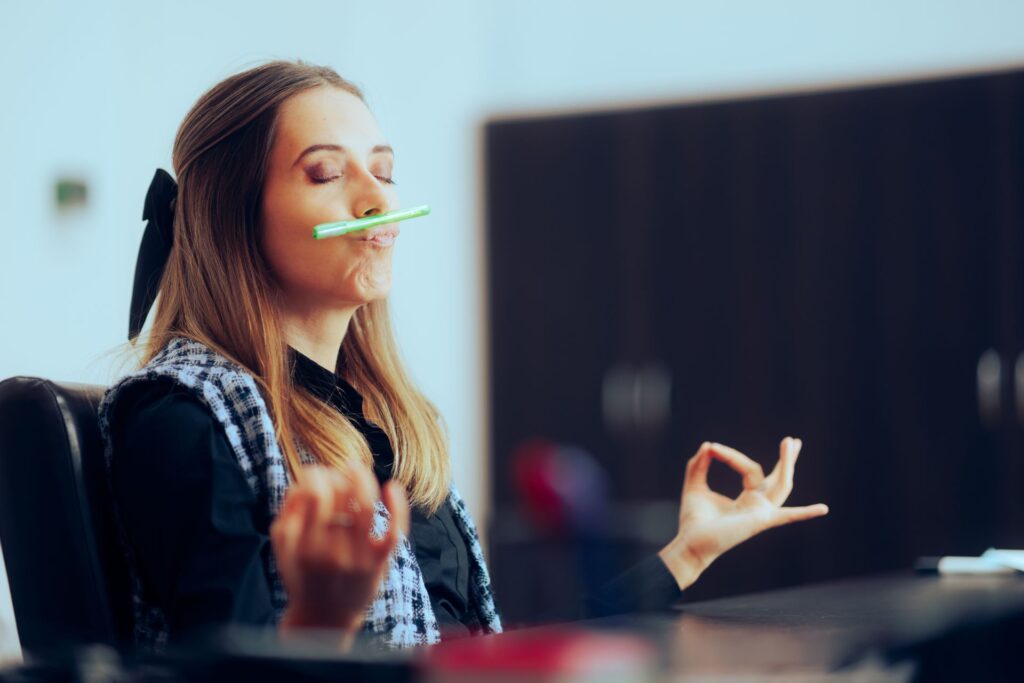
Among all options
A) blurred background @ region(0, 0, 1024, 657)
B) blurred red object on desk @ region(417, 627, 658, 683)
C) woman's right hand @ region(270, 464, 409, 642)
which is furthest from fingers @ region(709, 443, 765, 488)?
blurred background @ region(0, 0, 1024, 657)

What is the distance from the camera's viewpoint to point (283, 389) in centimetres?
136

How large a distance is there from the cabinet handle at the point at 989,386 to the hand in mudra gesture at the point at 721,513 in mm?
2234

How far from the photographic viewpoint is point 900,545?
3.58 m

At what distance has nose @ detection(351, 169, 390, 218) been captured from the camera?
4.63 feet

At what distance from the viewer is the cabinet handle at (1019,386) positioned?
11.3 feet

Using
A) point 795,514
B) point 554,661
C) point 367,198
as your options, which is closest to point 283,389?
point 367,198

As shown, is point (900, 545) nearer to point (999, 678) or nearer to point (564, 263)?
point (564, 263)

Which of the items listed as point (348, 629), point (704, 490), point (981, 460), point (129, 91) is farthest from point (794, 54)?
point (348, 629)

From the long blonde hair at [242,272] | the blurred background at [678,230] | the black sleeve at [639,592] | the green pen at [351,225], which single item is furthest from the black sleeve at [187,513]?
the blurred background at [678,230]

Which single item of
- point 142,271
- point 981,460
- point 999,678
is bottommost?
point 981,460

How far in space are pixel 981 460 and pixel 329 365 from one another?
255 centimetres

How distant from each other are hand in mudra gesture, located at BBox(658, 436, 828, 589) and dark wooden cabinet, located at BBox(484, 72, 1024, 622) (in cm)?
178

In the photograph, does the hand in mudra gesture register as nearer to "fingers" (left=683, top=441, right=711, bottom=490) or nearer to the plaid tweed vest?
"fingers" (left=683, top=441, right=711, bottom=490)

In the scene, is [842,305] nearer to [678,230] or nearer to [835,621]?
[678,230]
